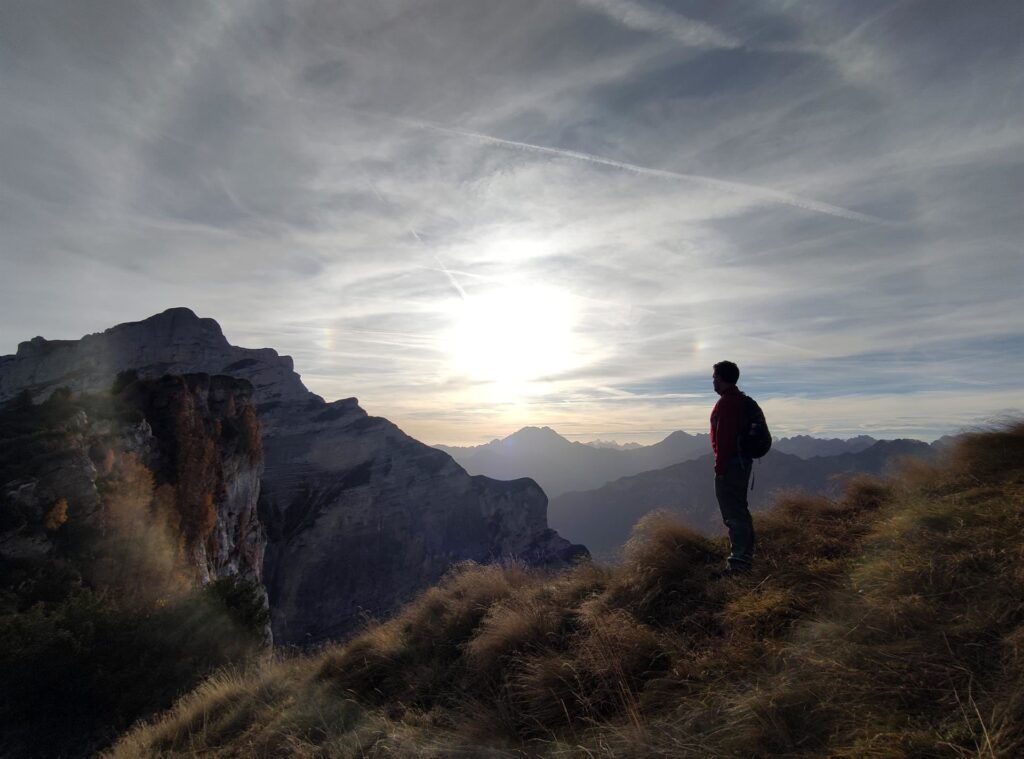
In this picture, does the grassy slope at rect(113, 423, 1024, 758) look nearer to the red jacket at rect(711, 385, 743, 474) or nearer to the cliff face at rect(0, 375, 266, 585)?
the red jacket at rect(711, 385, 743, 474)

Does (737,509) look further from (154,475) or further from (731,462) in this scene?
(154,475)

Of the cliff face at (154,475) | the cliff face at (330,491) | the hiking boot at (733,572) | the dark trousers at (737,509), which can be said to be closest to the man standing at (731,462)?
the dark trousers at (737,509)

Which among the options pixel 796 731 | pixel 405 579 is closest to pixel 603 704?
pixel 796 731

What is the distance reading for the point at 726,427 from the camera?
22.1 feet

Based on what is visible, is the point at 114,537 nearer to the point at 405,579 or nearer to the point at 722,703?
the point at 722,703

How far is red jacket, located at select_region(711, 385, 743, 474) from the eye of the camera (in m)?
6.70

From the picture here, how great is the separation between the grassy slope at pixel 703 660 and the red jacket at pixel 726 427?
1.19m

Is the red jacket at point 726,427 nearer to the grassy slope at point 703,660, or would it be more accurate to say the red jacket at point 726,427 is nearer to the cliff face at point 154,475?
the grassy slope at point 703,660

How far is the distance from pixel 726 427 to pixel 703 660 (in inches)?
134

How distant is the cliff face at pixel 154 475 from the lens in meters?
21.8

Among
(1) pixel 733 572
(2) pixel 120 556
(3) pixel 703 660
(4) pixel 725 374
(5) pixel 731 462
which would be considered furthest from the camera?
(2) pixel 120 556

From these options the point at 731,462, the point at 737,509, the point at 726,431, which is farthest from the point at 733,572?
the point at 726,431

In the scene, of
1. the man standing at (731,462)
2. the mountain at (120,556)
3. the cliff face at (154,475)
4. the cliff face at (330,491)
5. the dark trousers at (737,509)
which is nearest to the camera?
the dark trousers at (737,509)

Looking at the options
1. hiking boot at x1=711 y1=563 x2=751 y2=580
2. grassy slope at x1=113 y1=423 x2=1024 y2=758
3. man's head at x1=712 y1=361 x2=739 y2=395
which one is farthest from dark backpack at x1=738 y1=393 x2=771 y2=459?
hiking boot at x1=711 y1=563 x2=751 y2=580
